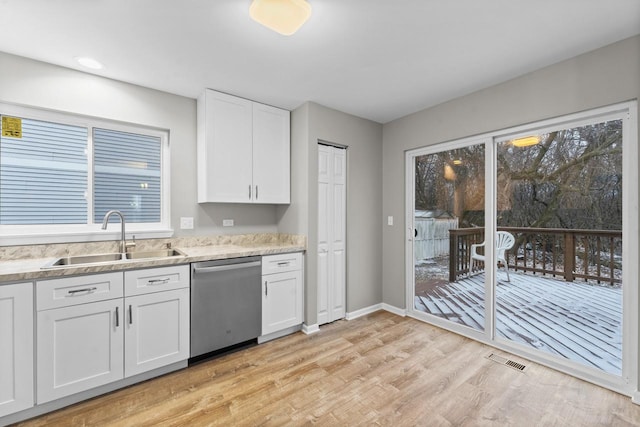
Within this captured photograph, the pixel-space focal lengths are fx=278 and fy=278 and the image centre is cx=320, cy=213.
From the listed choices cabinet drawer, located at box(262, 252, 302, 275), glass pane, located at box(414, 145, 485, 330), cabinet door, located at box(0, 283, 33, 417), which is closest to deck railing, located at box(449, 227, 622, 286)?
glass pane, located at box(414, 145, 485, 330)

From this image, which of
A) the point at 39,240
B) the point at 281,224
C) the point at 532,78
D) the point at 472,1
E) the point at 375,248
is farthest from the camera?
the point at 375,248

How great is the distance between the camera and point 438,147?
126 inches

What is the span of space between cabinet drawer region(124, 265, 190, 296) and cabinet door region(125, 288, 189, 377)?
44mm

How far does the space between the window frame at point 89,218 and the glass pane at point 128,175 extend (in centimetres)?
4

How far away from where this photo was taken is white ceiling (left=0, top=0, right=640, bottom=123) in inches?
65.8

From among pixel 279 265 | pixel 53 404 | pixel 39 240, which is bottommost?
pixel 53 404

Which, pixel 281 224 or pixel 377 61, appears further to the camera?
pixel 281 224

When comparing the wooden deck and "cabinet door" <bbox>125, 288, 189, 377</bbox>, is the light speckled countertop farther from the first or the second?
the wooden deck

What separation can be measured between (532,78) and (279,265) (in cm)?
285

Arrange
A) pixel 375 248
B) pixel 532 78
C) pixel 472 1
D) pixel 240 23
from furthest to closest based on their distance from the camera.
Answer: pixel 375 248 < pixel 532 78 < pixel 240 23 < pixel 472 1

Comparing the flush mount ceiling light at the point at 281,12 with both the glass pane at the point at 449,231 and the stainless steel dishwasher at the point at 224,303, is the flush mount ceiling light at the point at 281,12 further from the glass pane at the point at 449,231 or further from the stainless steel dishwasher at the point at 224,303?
the glass pane at the point at 449,231

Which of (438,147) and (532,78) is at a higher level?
(532,78)

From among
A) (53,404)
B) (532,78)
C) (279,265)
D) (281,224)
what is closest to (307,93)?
(281,224)

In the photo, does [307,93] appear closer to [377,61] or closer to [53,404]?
[377,61]
